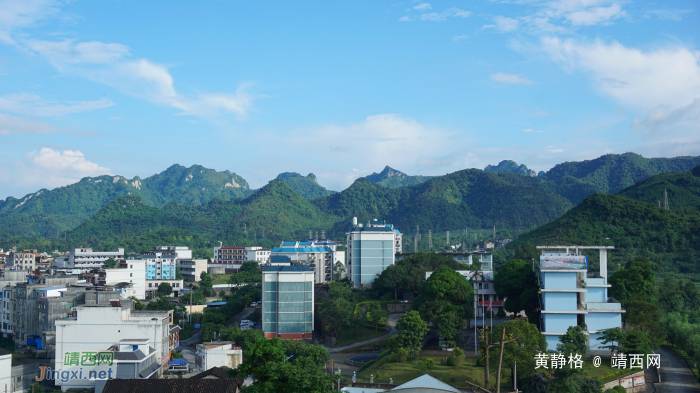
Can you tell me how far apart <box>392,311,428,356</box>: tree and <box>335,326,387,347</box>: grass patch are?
8.15m

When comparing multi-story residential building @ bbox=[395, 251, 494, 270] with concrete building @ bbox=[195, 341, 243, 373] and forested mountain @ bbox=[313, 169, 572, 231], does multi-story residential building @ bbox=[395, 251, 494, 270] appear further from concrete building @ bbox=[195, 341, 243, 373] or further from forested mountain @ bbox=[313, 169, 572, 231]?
forested mountain @ bbox=[313, 169, 572, 231]

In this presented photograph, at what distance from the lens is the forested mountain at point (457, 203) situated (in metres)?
129

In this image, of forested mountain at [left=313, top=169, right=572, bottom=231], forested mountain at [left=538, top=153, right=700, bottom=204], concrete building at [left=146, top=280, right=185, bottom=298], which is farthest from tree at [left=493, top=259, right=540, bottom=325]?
forested mountain at [left=538, top=153, right=700, bottom=204]

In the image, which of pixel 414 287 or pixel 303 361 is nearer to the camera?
pixel 303 361

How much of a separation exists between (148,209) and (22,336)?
87912mm

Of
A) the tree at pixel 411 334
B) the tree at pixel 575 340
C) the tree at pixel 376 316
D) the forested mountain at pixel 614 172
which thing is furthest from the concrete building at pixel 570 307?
the forested mountain at pixel 614 172

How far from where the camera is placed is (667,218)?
55.3m

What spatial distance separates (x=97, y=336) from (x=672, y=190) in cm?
7141

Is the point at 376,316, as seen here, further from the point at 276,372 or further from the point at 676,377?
the point at 276,372

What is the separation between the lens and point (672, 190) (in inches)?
2945

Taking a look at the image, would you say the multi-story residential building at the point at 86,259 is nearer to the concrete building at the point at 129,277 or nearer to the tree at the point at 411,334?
the concrete building at the point at 129,277

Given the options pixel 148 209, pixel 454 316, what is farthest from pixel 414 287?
pixel 148 209

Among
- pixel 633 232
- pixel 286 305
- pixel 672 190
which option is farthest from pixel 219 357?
pixel 672 190

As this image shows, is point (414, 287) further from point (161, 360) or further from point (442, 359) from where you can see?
point (161, 360)
